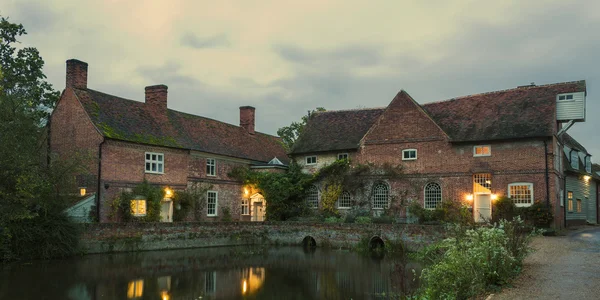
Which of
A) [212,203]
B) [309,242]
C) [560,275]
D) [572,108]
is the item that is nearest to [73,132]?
[212,203]

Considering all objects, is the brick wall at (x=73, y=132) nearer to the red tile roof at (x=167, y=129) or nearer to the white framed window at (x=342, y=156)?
the red tile roof at (x=167, y=129)

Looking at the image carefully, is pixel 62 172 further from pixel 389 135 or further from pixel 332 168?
pixel 389 135

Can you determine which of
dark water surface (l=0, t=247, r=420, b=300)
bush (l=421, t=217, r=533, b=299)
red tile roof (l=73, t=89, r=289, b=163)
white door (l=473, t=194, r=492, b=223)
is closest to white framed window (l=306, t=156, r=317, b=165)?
red tile roof (l=73, t=89, r=289, b=163)

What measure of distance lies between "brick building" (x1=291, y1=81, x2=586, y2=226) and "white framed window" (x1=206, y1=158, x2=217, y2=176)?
5631mm

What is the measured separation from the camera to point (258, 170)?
35594mm

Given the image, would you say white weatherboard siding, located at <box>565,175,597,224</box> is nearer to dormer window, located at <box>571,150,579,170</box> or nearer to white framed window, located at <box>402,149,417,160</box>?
dormer window, located at <box>571,150,579,170</box>

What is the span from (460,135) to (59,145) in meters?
23.1

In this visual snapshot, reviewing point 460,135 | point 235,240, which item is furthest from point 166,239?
point 460,135

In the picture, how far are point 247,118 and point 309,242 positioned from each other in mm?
14883

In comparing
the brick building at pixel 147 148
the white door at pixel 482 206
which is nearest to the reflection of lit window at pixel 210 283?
the brick building at pixel 147 148

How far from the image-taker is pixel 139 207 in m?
28.0

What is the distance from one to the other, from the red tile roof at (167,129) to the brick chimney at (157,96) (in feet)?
2.08

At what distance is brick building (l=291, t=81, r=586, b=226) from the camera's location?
26.9 meters

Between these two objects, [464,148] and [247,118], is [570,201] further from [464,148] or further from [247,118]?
[247,118]
